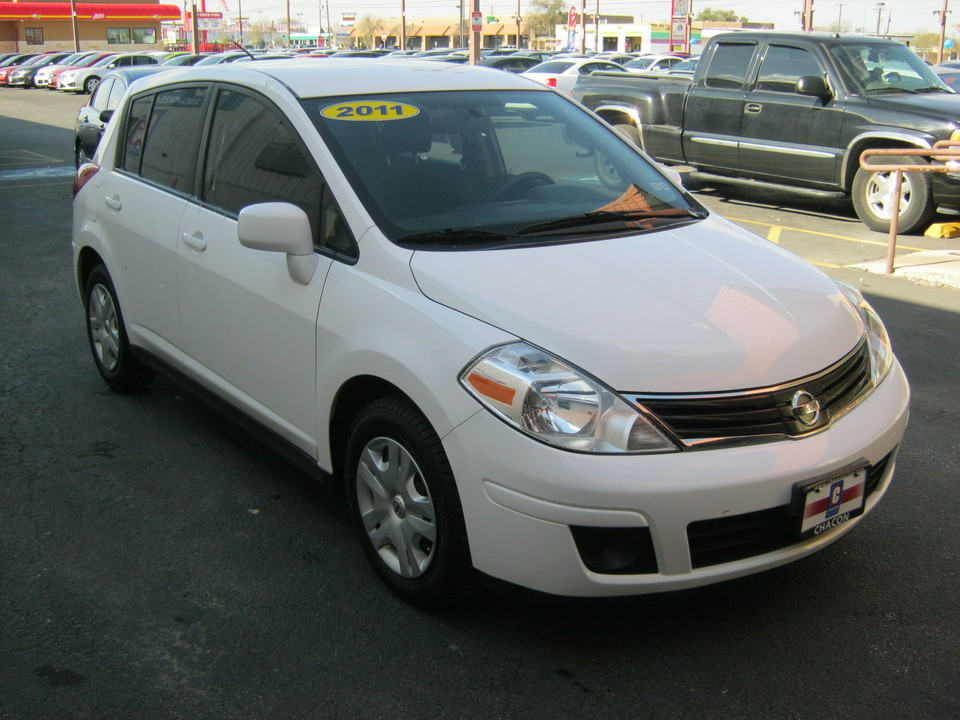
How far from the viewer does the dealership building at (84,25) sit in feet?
246

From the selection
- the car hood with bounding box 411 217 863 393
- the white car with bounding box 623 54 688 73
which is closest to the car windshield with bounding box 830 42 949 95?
the car hood with bounding box 411 217 863 393

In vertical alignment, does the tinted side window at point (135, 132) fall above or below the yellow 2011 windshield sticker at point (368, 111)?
below

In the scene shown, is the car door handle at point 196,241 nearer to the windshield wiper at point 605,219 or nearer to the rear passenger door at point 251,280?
the rear passenger door at point 251,280

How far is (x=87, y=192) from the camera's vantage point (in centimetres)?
537

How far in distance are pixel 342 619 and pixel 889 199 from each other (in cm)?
845

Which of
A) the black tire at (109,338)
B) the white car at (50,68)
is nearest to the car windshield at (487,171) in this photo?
the black tire at (109,338)

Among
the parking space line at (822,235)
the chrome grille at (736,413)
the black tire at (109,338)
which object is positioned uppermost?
the chrome grille at (736,413)

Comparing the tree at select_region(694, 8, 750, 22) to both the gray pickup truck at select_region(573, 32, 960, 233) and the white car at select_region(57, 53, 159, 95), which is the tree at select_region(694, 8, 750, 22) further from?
the gray pickup truck at select_region(573, 32, 960, 233)

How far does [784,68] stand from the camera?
10.9m

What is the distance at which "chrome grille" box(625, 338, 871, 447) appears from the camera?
278 centimetres

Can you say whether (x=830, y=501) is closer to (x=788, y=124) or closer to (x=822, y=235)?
(x=822, y=235)

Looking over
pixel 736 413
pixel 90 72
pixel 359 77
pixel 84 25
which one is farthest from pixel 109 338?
pixel 84 25

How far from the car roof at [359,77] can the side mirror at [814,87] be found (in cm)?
667

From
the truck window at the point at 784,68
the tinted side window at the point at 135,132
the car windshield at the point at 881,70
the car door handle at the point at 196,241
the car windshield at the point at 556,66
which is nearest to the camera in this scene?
the car door handle at the point at 196,241
